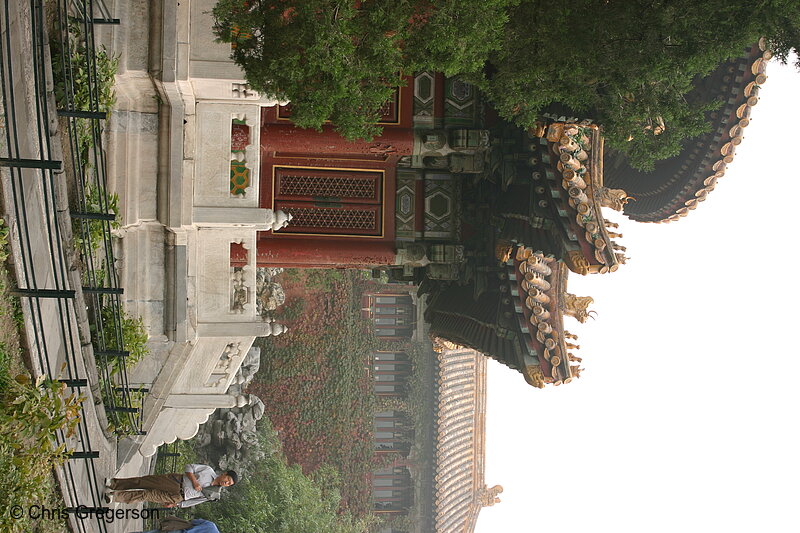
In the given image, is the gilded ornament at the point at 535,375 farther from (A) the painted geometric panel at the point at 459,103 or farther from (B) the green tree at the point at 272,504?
(B) the green tree at the point at 272,504

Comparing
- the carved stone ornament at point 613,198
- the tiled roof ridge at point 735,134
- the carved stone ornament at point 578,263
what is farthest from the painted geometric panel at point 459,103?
the tiled roof ridge at point 735,134

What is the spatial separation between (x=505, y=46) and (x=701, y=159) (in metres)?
7.28

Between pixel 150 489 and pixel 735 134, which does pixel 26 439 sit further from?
pixel 735 134

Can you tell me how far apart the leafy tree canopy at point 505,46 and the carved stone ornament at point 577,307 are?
19.3 feet

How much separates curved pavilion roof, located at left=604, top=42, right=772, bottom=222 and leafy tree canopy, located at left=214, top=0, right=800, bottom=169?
4.08m

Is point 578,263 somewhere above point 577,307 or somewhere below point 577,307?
above

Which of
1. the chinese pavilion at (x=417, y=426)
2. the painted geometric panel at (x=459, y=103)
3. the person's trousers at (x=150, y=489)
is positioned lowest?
the chinese pavilion at (x=417, y=426)

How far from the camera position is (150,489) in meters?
10.6

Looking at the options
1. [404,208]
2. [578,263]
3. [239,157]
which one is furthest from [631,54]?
[404,208]

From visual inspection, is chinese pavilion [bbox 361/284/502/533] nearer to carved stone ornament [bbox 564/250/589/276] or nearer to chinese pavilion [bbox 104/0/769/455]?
chinese pavilion [bbox 104/0/769/455]

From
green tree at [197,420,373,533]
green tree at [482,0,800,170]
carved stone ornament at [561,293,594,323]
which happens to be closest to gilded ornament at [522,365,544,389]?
carved stone ornament at [561,293,594,323]

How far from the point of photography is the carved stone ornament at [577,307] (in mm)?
15828

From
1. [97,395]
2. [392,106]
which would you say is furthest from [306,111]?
[392,106]

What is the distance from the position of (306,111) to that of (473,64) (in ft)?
6.22
